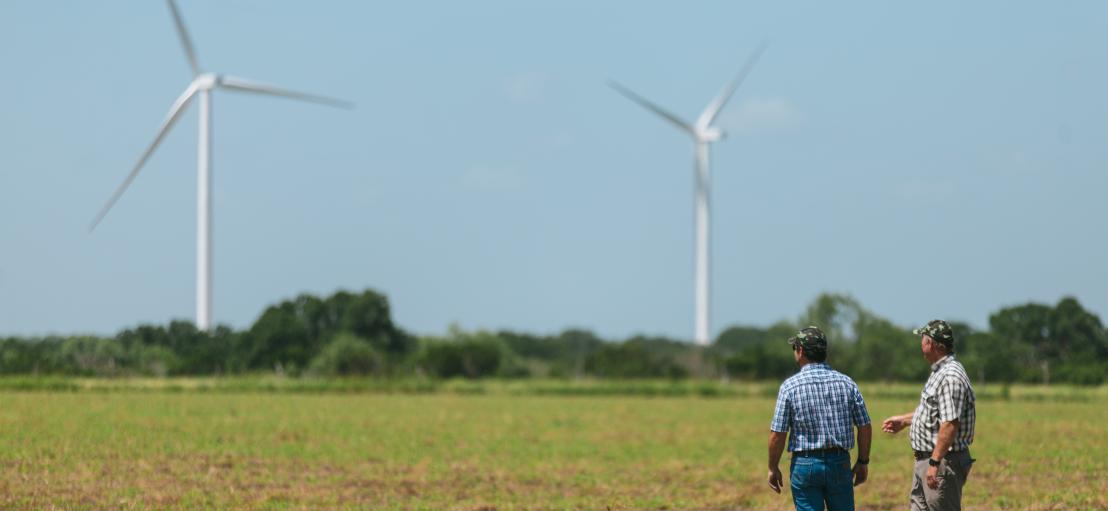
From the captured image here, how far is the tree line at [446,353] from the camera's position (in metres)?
75.5

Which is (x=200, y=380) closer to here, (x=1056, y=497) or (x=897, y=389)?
(x=897, y=389)

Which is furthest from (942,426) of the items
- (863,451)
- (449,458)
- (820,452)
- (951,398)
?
(449,458)

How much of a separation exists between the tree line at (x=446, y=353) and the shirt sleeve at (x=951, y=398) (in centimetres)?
6497

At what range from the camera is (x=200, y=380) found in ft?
249

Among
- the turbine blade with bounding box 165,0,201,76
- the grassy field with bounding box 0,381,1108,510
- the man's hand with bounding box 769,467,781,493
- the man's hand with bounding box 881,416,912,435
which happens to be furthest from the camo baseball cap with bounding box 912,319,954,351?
the turbine blade with bounding box 165,0,201,76

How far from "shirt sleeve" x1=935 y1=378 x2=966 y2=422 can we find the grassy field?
9.43 m

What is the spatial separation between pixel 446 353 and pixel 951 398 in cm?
7975

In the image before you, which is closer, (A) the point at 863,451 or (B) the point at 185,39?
(A) the point at 863,451

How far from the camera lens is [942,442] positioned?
492 inches

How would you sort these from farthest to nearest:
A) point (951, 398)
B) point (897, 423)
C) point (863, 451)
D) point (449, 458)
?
1. point (449, 458)
2. point (897, 423)
3. point (951, 398)
4. point (863, 451)

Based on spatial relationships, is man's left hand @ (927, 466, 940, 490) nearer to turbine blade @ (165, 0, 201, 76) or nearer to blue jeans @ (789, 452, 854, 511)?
blue jeans @ (789, 452, 854, 511)

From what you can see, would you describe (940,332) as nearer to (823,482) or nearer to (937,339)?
(937,339)

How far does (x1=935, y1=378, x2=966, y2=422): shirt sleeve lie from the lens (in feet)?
41.0

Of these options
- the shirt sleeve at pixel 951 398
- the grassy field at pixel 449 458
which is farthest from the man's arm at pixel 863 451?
the grassy field at pixel 449 458
